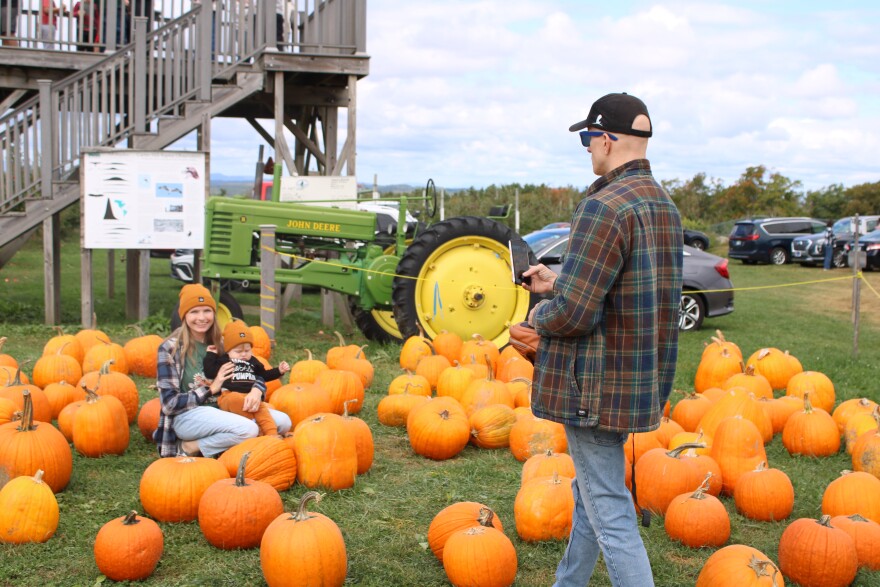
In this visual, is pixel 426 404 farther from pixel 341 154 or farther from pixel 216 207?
pixel 341 154

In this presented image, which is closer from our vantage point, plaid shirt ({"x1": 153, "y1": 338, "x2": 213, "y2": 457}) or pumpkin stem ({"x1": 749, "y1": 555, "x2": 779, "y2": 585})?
pumpkin stem ({"x1": 749, "y1": 555, "x2": 779, "y2": 585})

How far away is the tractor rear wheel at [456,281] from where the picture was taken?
32.3 feet

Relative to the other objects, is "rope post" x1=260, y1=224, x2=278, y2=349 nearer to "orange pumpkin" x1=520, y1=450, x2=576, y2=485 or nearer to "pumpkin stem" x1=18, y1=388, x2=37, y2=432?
"pumpkin stem" x1=18, y1=388, x2=37, y2=432

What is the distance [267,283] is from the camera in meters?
8.91

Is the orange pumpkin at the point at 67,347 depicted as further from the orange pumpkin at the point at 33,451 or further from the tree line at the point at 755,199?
the tree line at the point at 755,199

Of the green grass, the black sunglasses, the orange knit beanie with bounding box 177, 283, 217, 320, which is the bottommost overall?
the green grass

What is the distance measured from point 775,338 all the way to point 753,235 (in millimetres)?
19167

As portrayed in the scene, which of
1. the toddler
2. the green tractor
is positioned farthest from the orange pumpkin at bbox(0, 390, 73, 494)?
the green tractor

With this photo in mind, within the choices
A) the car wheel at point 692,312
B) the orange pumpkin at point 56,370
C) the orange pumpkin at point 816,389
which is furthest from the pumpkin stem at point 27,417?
the car wheel at point 692,312

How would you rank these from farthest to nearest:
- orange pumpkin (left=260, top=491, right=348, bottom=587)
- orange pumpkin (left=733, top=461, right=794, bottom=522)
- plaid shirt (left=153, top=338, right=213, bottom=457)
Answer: plaid shirt (left=153, top=338, right=213, bottom=457) → orange pumpkin (left=733, top=461, right=794, bottom=522) → orange pumpkin (left=260, top=491, right=348, bottom=587)

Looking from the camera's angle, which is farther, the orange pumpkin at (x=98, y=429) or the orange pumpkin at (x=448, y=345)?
the orange pumpkin at (x=448, y=345)

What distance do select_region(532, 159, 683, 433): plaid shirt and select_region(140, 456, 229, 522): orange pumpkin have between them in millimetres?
2302

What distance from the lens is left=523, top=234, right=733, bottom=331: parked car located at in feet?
42.2

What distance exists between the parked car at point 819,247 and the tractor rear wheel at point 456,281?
21263 millimetres
